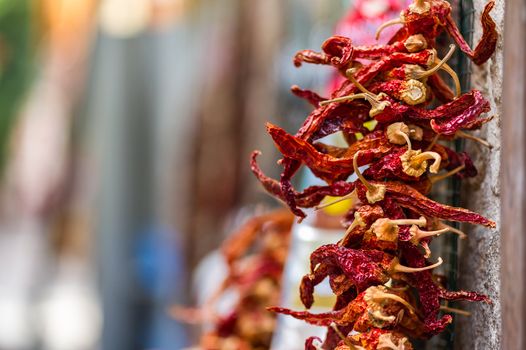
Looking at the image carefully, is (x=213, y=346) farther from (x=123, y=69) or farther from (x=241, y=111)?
(x=123, y=69)

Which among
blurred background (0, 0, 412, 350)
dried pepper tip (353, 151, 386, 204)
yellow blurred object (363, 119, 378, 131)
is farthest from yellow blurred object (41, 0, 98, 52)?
dried pepper tip (353, 151, 386, 204)

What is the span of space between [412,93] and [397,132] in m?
0.03

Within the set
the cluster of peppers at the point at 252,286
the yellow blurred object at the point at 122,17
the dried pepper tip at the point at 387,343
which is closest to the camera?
the dried pepper tip at the point at 387,343

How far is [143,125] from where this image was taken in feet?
9.14

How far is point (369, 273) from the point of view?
2.00 feet

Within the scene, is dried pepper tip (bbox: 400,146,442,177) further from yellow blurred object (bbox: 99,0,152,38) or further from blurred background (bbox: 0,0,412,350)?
yellow blurred object (bbox: 99,0,152,38)

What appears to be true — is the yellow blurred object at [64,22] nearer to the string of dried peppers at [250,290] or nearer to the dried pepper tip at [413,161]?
the string of dried peppers at [250,290]

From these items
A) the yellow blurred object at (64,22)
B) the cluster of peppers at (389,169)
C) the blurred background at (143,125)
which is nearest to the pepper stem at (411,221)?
the cluster of peppers at (389,169)

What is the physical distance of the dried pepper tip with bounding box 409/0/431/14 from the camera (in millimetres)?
646

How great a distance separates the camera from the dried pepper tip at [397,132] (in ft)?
2.09

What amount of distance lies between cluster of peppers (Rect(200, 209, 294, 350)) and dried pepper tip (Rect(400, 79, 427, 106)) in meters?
0.51

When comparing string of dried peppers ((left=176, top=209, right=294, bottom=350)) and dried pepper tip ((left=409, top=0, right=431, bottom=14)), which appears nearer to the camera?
dried pepper tip ((left=409, top=0, right=431, bottom=14))

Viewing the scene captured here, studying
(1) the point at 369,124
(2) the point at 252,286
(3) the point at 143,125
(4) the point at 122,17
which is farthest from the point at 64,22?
(1) the point at 369,124

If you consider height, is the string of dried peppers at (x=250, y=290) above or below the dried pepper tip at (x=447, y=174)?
A: below
